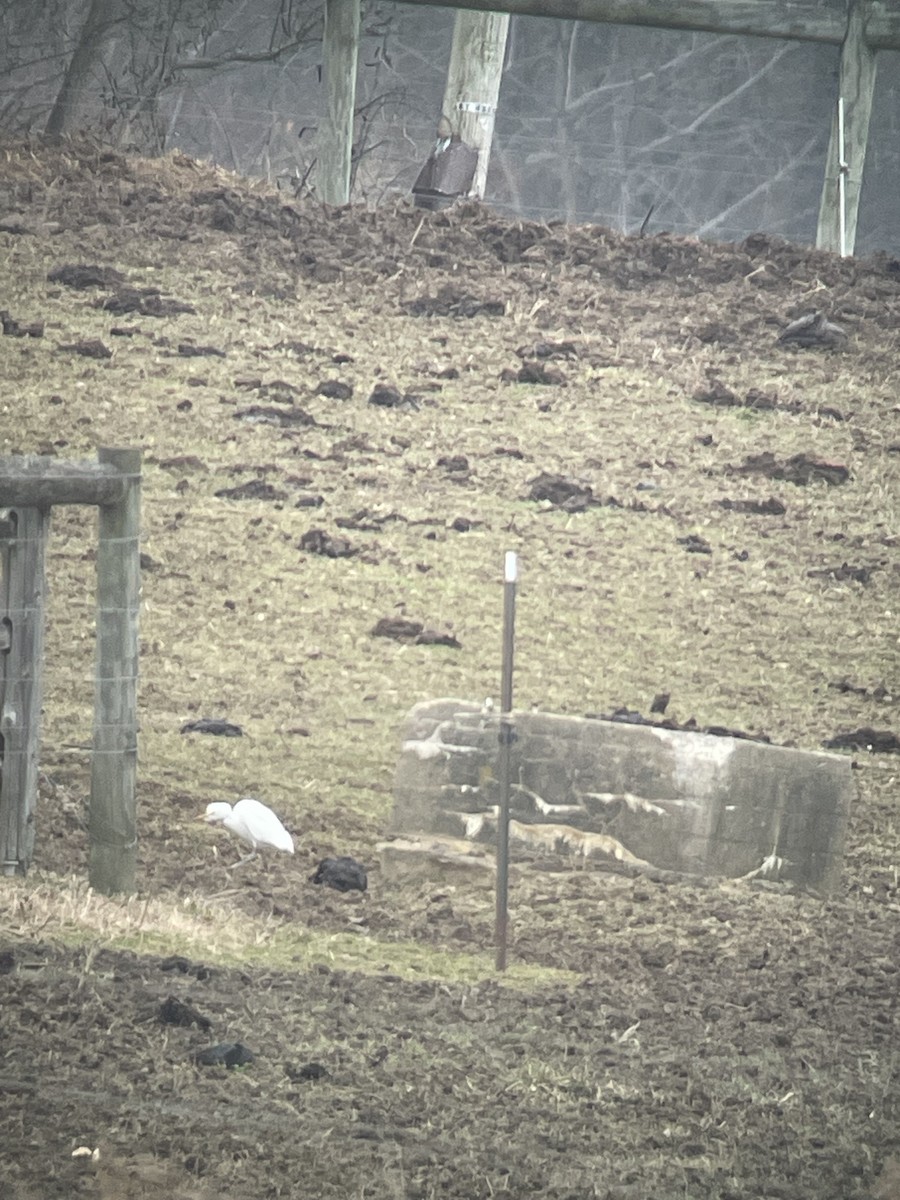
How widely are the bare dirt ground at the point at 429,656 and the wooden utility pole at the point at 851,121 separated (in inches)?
20.6

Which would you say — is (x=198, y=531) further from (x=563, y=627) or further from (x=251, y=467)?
(x=563, y=627)

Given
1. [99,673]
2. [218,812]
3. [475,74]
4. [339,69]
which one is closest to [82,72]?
[475,74]

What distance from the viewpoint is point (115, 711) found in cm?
566

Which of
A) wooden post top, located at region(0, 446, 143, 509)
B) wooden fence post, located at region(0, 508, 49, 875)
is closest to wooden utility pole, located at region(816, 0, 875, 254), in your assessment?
wooden post top, located at region(0, 446, 143, 509)

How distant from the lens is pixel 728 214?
1803 cm

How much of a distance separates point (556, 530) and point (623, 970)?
455 centimetres

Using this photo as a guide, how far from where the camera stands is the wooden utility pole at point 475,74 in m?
13.1

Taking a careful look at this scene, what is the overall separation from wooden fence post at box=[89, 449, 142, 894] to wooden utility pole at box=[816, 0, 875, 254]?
7733 millimetres

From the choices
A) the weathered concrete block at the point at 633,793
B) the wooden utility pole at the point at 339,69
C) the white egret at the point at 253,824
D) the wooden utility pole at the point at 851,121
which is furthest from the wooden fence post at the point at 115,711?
the wooden utility pole at the point at 851,121

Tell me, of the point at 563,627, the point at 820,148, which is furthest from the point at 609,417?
the point at 820,148

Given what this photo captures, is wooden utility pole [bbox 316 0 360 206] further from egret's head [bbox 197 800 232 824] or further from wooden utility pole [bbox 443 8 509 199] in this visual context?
egret's head [bbox 197 800 232 824]

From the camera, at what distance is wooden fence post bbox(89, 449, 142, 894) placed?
563 centimetres

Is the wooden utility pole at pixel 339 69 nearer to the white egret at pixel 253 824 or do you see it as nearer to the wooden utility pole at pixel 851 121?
the wooden utility pole at pixel 851 121

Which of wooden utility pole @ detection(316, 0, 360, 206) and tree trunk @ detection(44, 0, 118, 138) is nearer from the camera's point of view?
wooden utility pole @ detection(316, 0, 360, 206)
